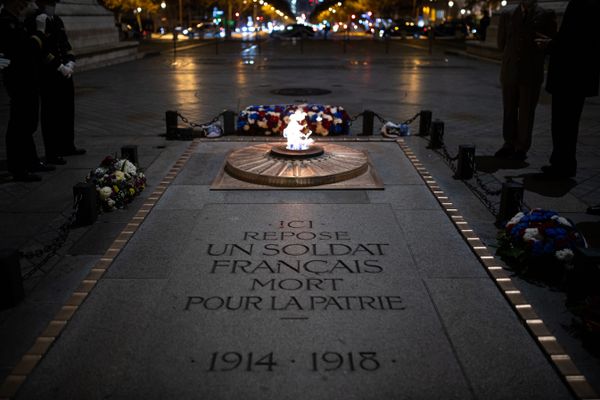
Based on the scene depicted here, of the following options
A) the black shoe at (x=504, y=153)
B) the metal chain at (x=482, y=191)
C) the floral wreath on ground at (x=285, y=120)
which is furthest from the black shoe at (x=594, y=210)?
the floral wreath on ground at (x=285, y=120)

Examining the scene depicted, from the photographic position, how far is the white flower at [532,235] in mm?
4297

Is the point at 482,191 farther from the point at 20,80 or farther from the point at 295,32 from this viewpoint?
the point at 295,32

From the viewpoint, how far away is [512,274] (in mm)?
4371

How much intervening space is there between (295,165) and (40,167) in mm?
3213

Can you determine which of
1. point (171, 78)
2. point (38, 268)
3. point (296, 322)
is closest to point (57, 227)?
point (38, 268)

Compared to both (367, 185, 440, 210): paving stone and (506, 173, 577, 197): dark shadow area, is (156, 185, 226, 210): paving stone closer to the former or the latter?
(367, 185, 440, 210): paving stone

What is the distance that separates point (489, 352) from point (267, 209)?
9.46ft

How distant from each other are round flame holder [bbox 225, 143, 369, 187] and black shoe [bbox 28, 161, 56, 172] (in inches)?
88.2

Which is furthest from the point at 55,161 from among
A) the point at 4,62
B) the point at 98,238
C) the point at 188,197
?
the point at 98,238

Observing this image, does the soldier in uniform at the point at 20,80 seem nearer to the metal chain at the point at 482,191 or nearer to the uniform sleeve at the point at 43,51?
the uniform sleeve at the point at 43,51

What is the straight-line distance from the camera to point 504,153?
7.95 metres

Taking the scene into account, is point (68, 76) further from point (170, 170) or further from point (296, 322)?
point (296, 322)

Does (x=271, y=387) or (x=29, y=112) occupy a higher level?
(x=29, y=112)

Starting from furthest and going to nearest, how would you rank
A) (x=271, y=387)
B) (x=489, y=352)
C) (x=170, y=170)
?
(x=170, y=170), (x=489, y=352), (x=271, y=387)
